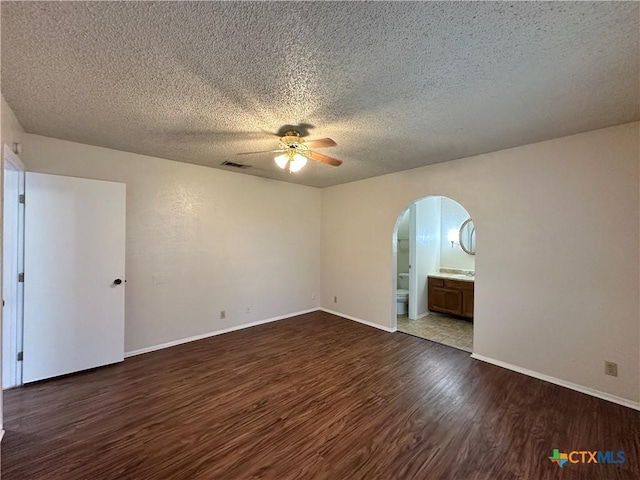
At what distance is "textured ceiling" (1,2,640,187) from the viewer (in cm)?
130

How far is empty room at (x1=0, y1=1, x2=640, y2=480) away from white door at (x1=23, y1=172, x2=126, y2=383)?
0.8 inches

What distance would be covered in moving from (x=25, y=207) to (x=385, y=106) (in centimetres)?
369

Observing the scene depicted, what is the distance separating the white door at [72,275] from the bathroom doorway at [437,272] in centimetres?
398

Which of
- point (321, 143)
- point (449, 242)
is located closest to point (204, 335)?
point (321, 143)

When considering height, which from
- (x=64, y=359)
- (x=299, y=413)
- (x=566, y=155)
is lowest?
(x=299, y=413)

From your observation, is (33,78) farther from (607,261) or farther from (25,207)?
(607,261)

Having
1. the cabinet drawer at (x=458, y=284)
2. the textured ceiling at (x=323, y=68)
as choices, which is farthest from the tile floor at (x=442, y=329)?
the textured ceiling at (x=323, y=68)

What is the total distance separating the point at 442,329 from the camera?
446cm

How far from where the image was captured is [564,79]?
5.82 ft

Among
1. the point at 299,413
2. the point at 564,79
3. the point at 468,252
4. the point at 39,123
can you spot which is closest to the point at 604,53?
the point at 564,79

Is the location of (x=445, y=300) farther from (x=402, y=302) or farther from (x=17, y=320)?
(x=17, y=320)

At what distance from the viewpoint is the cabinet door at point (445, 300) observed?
487 cm

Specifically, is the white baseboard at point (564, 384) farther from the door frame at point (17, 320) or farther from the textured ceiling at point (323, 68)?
the door frame at point (17, 320)

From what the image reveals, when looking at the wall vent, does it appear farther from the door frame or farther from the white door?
the door frame
